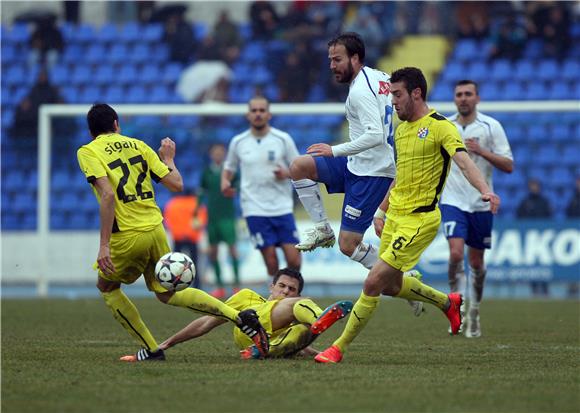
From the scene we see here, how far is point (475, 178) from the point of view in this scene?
7.51m

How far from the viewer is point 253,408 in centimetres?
571

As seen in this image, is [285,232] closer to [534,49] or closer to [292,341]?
[292,341]

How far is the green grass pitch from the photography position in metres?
5.88

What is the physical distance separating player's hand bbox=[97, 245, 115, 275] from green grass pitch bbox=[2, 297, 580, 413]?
0.69 meters

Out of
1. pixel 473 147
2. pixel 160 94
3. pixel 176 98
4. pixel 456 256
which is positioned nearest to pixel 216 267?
pixel 456 256

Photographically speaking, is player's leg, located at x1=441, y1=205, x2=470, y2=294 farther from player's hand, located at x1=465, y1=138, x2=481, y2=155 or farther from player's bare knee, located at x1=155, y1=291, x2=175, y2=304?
player's bare knee, located at x1=155, y1=291, x2=175, y2=304

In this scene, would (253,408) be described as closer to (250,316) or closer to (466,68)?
(250,316)

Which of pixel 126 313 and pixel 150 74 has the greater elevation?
pixel 150 74

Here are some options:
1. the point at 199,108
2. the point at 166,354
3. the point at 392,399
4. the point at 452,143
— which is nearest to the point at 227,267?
the point at 199,108

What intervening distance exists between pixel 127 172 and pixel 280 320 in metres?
1.59

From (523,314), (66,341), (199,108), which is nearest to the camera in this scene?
(66,341)

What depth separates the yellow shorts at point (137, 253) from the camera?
7852 millimetres

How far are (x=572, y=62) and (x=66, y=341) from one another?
55.4 feet

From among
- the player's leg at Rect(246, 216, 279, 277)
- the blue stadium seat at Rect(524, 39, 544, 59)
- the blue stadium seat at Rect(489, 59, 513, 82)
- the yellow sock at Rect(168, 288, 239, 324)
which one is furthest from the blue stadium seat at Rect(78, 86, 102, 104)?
the yellow sock at Rect(168, 288, 239, 324)
